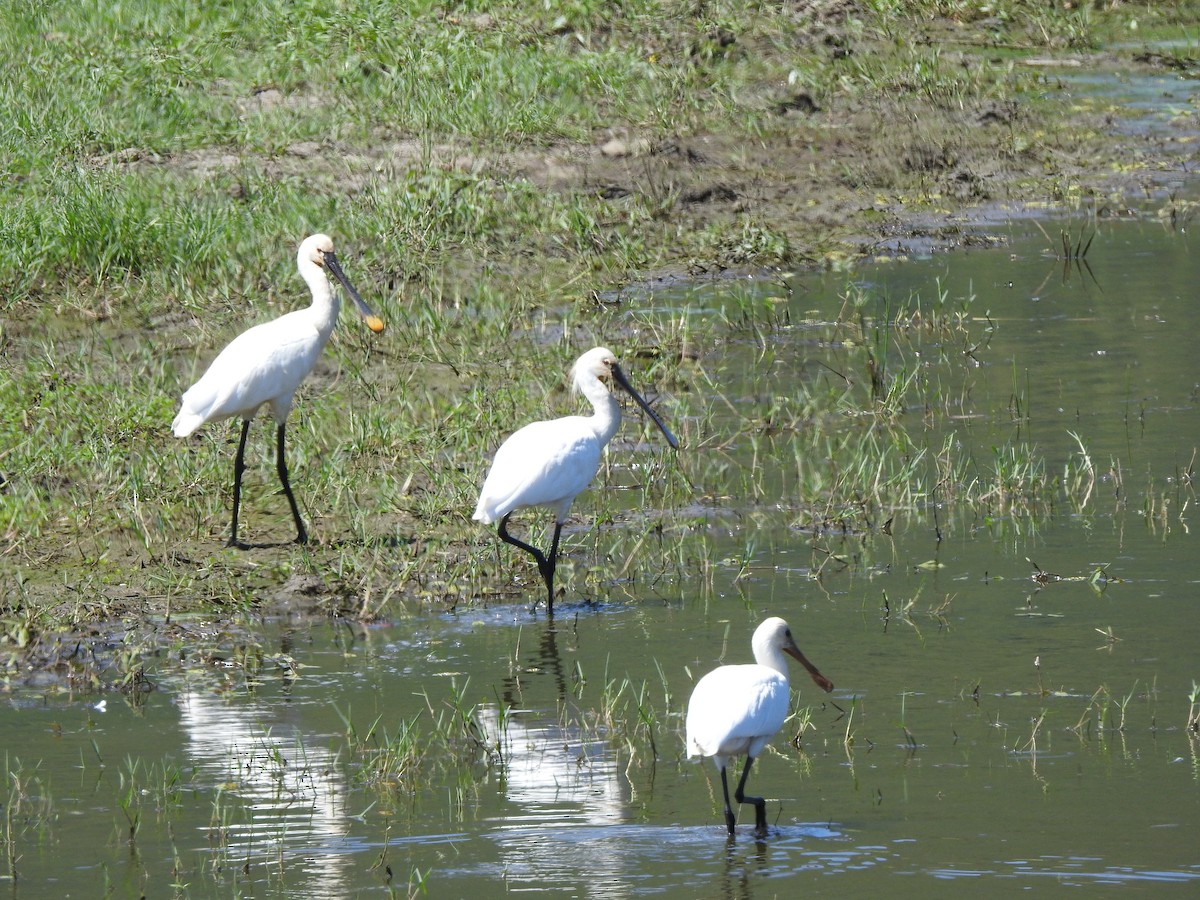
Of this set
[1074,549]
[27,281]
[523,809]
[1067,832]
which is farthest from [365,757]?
[27,281]

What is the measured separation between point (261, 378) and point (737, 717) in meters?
3.95

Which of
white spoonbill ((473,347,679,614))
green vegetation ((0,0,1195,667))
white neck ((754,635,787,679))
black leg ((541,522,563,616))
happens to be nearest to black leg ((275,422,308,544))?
green vegetation ((0,0,1195,667))

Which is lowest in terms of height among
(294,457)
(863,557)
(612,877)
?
(612,877)

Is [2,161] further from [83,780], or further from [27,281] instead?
[83,780]

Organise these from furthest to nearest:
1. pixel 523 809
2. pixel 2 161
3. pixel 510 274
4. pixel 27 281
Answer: pixel 2 161, pixel 510 274, pixel 27 281, pixel 523 809

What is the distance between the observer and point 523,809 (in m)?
6.09

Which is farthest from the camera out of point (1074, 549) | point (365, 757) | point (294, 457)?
point (294, 457)

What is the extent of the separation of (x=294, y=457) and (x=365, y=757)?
11.5 ft

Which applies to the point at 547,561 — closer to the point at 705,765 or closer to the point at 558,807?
the point at 705,765

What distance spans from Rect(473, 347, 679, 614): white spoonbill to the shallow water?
42 centimetres

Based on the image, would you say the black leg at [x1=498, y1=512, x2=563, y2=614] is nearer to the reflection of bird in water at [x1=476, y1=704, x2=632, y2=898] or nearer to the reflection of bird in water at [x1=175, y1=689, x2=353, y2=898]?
the reflection of bird in water at [x1=476, y1=704, x2=632, y2=898]

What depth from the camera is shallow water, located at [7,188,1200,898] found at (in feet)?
18.4

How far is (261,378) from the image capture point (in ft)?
29.6

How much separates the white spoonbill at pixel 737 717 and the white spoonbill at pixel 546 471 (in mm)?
2222
